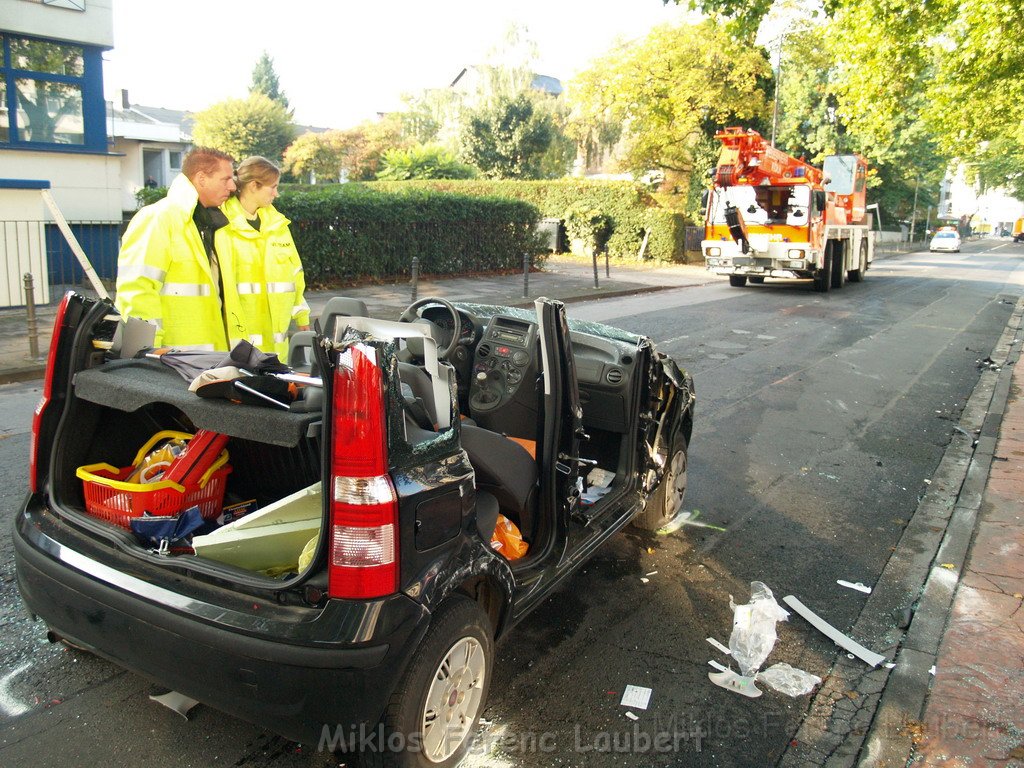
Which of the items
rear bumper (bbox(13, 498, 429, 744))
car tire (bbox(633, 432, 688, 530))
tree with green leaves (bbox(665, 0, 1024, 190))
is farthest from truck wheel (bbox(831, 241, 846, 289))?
rear bumper (bbox(13, 498, 429, 744))

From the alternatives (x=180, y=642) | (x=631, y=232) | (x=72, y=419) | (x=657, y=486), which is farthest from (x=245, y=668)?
(x=631, y=232)

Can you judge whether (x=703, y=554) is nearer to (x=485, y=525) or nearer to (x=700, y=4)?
(x=485, y=525)

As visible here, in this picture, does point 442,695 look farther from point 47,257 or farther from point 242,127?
point 242,127

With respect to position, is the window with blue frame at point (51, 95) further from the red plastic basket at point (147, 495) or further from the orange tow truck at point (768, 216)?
the red plastic basket at point (147, 495)

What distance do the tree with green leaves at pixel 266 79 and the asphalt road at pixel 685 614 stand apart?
67.1 meters

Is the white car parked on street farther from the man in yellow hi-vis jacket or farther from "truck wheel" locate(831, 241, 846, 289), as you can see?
the man in yellow hi-vis jacket

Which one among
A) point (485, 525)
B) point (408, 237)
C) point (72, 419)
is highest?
point (408, 237)

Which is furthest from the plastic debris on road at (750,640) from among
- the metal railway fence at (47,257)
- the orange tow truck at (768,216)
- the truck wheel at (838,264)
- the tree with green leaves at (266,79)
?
the tree with green leaves at (266,79)

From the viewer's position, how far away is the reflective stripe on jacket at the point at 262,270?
13.7 ft

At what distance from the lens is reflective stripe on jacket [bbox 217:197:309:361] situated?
4180 millimetres

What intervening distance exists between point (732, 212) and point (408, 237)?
7726 mm

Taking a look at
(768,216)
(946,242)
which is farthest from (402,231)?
(946,242)

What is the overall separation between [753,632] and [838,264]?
1985 centimetres

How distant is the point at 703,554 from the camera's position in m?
4.36
